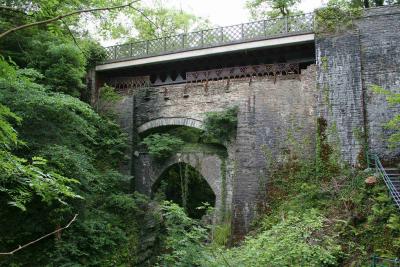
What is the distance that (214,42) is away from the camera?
13.9 meters

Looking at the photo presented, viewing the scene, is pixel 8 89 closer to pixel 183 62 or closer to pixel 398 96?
pixel 183 62

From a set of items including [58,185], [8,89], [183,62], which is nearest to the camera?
[58,185]

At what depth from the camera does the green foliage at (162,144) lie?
13.7 meters

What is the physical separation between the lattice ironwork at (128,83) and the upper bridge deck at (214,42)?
577mm

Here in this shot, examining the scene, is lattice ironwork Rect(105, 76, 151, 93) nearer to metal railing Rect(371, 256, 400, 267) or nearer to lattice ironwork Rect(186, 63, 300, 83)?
lattice ironwork Rect(186, 63, 300, 83)

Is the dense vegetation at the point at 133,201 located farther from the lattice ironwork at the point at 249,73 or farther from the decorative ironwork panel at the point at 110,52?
the lattice ironwork at the point at 249,73

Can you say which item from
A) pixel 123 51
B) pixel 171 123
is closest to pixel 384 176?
pixel 171 123

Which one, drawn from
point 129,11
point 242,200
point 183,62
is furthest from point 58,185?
point 183,62

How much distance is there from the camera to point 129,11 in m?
3.72

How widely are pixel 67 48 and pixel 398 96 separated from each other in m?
8.90

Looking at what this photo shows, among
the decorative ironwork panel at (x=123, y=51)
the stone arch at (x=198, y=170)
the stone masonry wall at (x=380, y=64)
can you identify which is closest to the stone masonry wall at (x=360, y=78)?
the stone masonry wall at (x=380, y=64)

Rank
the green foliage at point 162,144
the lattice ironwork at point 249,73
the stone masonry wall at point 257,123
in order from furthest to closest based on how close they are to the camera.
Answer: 1. the green foliage at point 162,144
2. the lattice ironwork at point 249,73
3. the stone masonry wall at point 257,123

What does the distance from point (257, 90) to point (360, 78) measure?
3.07m

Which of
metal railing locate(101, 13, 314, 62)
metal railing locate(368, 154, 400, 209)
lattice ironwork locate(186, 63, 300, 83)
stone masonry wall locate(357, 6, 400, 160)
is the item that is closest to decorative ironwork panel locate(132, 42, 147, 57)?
metal railing locate(101, 13, 314, 62)
